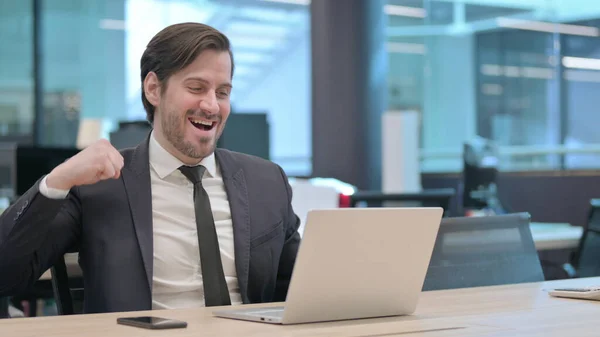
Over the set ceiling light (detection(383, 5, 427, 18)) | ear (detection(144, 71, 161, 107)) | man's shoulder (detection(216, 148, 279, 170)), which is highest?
ceiling light (detection(383, 5, 427, 18))

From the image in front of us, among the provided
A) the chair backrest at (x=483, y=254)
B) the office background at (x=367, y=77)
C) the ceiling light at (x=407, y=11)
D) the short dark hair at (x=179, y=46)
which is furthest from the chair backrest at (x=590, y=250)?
the ceiling light at (x=407, y=11)

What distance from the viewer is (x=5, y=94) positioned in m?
10.2

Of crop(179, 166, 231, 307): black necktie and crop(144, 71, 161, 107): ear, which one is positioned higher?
crop(144, 71, 161, 107): ear

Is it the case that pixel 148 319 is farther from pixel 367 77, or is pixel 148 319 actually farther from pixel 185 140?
pixel 367 77

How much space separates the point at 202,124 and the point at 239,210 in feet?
0.77

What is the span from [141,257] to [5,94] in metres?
8.70

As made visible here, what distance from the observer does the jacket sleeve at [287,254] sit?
7.75 feet

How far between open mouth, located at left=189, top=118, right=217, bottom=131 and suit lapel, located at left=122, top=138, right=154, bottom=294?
0.14m

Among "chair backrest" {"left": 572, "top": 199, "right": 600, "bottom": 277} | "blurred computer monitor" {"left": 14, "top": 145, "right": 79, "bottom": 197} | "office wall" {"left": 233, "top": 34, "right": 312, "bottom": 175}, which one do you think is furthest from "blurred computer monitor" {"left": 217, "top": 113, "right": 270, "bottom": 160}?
"office wall" {"left": 233, "top": 34, "right": 312, "bottom": 175}

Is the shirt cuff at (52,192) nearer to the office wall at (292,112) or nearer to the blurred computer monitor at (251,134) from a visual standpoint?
the blurred computer monitor at (251,134)

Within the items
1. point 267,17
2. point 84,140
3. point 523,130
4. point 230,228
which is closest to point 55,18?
point 267,17

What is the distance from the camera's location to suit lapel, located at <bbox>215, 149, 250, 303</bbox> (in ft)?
7.31

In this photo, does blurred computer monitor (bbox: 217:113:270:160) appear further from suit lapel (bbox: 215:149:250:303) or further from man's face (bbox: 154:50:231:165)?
man's face (bbox: 154:50:231:165)

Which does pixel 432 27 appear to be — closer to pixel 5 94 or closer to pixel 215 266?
pixel 5 94
